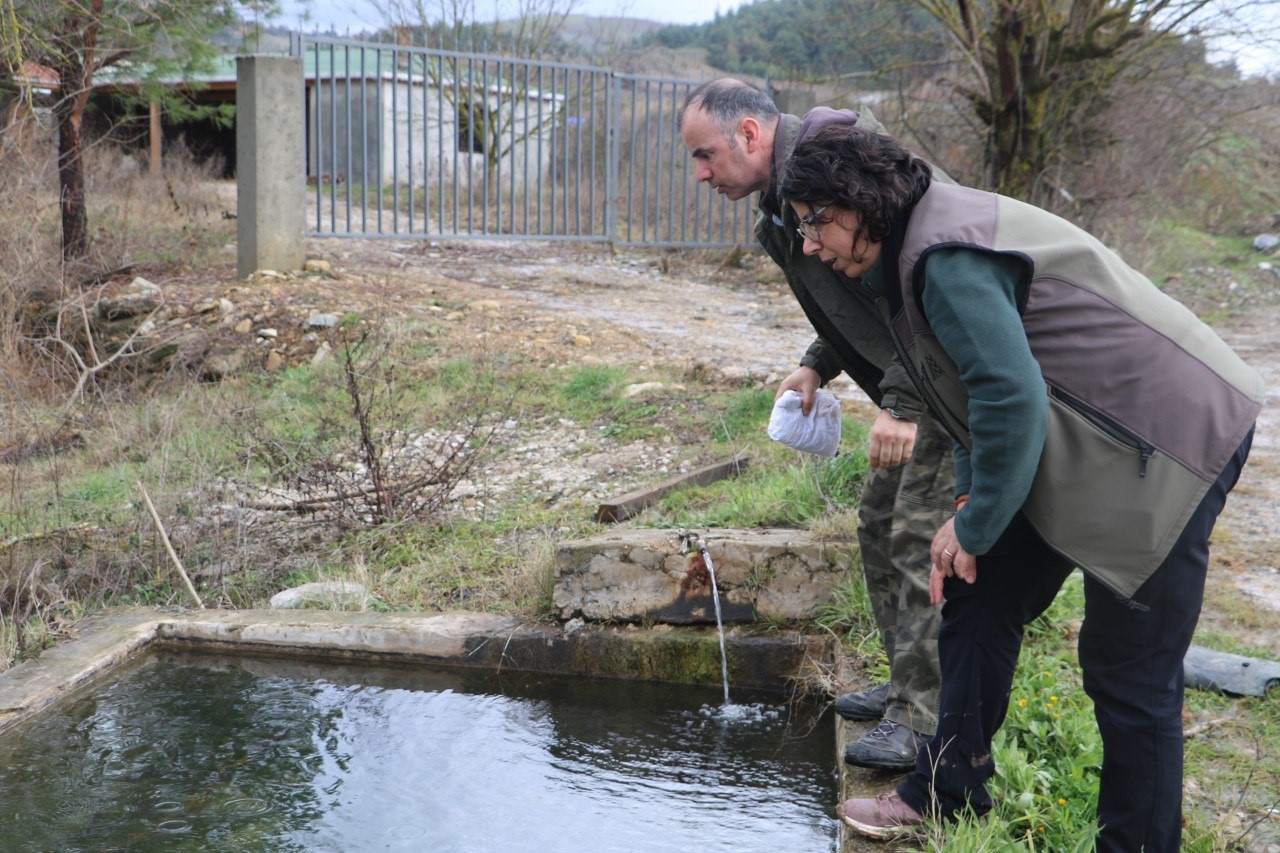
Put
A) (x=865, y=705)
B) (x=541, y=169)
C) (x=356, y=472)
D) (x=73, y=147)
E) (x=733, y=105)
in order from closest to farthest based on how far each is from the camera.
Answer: (x=733, y=105), (x=865, y=705), (x=356, y=472), (x=73, y=147), (x=541, y=169)

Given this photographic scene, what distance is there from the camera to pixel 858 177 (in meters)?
2.04

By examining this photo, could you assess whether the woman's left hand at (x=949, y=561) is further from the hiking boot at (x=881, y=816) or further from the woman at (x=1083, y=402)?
the hiking boot at (x=881, y=816)

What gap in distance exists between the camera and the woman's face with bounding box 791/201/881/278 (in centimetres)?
210

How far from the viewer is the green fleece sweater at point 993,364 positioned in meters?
1.90

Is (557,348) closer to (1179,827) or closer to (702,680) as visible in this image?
(702,680)

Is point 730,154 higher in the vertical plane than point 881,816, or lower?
higher

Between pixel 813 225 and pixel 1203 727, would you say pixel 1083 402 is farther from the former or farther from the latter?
pixel 1203 727

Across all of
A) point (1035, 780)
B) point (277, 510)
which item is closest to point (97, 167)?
point (277, 510)

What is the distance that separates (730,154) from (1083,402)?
53.0 inches

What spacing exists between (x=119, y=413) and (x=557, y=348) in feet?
10.0

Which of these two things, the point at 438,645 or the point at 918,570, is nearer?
the point at 918,570

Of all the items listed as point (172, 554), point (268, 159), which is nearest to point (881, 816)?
point (172, 554)

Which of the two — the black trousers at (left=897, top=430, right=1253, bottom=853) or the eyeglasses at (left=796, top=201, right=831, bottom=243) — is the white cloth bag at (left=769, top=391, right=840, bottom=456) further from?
the eyeglasses at (left=796, top=201, right=831, bottom=243)

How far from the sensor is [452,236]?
11.5 metres
